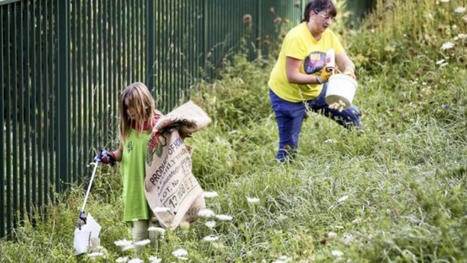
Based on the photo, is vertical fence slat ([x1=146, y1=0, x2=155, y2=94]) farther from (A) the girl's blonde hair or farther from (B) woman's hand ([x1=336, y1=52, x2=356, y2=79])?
(A) the girl's blonde hair

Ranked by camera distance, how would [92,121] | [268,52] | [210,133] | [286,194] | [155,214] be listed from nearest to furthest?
[155,214]
[286,194]
[92,121]
[210,133]
[268,52]

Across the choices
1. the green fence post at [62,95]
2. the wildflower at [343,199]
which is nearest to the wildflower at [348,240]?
the wildflower at [343,199]

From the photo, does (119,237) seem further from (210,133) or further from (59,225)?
(210,133)

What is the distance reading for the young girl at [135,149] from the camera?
17.5ft

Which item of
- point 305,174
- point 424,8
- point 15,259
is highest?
point 424,8

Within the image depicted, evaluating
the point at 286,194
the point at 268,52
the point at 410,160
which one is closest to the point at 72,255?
the point at 286,194

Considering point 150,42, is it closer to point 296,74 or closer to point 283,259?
point 296,74

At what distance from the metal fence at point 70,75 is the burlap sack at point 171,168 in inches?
46.8

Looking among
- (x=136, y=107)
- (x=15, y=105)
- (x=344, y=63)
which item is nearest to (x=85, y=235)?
(x=136, y=107)

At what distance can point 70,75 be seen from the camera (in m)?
6.51

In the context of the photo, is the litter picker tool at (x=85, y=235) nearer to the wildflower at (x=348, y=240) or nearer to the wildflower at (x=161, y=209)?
the wildflower at (x=161, y=209)

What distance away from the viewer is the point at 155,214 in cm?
517

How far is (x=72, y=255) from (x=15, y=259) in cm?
41

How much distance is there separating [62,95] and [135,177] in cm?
138
